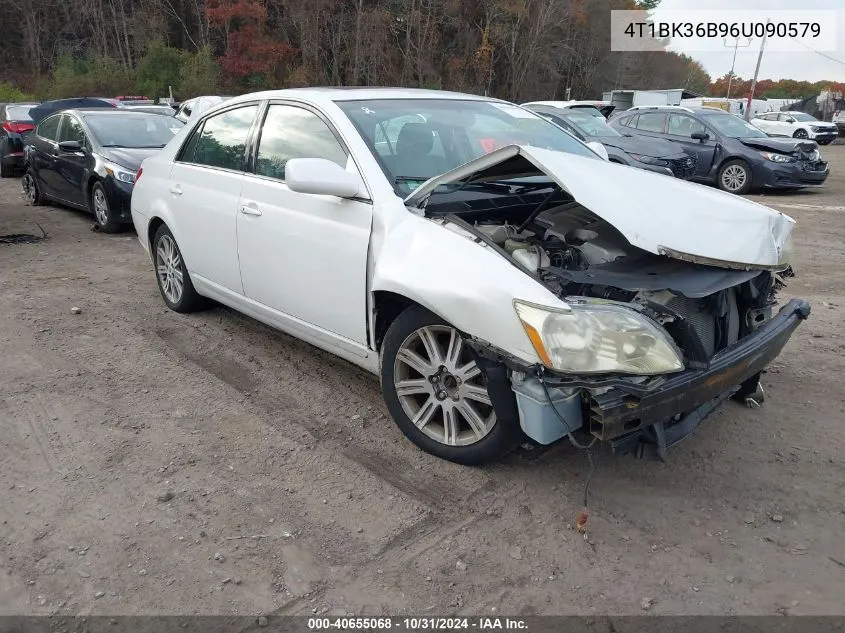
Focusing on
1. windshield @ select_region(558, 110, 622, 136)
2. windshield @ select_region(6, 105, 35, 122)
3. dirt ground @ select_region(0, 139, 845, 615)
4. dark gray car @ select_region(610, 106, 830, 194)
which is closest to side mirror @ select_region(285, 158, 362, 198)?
dirt ground @ select_region(0, 139, 845, 615)

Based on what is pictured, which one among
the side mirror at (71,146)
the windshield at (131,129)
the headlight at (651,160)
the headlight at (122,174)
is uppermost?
the windshield at (131,129)

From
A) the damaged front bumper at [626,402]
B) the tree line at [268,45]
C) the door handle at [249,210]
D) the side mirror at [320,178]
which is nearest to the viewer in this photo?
the damaged front bumper at [626,402]

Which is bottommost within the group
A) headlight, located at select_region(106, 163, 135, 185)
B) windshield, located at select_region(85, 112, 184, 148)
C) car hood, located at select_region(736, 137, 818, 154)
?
car hood, located at select_region(736, 137, 818, 154)

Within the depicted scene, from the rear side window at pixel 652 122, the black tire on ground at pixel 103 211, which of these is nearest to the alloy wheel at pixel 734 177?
the rear side window at pixel 652 122

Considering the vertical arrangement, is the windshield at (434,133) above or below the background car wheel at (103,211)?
above

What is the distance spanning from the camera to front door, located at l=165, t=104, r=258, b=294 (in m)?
4.34

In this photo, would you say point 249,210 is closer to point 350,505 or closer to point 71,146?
point 350,505

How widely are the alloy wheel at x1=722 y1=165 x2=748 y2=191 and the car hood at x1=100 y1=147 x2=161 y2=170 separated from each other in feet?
32.2

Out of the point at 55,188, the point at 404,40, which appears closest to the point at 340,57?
the point at 404,40

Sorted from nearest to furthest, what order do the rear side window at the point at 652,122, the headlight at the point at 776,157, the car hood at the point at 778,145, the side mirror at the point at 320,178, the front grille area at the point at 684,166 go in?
the side mirror at the point at 320,178, the front grille area at the point at 684,166, the headlight at the point at 776,157, the car hood at the point at 778,145, the rear side window at the point at 652,122

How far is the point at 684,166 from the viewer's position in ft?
39.7

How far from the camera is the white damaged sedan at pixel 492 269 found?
266cm

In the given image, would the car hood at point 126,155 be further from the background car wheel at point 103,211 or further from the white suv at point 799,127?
the white suv at point 799,127

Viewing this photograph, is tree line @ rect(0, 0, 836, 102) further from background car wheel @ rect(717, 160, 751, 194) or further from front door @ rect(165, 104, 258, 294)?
front door @ rect(165, 104, 258, 294)
